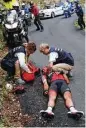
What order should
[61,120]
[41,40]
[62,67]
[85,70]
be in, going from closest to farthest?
[61,120], [62,67], [85,70], [41,40]

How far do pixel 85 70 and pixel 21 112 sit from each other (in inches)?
161

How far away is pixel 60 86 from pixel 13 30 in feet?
27.3

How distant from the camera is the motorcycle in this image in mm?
17531

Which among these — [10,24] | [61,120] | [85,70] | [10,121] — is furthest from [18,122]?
[10,24]

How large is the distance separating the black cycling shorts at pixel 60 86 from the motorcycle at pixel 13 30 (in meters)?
8.11

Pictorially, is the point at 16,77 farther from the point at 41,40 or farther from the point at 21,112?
the point at 41,40

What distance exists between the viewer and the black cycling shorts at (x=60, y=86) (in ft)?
31.2

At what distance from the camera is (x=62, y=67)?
11.1m

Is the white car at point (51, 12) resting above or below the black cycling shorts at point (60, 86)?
below

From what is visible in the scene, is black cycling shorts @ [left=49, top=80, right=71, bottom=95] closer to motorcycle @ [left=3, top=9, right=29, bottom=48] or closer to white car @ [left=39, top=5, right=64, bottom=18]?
motorcycle @ [left=3, top=9, right=29, bottom=48]

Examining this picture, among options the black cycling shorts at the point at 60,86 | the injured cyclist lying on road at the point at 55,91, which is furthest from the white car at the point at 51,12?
the black cycling shorts at the point at 60,86

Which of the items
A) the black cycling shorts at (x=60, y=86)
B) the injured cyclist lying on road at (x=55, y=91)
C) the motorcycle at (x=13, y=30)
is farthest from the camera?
the motorcycle at (x=13, y=30)

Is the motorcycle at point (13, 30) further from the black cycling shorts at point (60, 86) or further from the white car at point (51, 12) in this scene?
the white car at point (51, 12)

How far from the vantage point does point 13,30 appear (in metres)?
17.5
